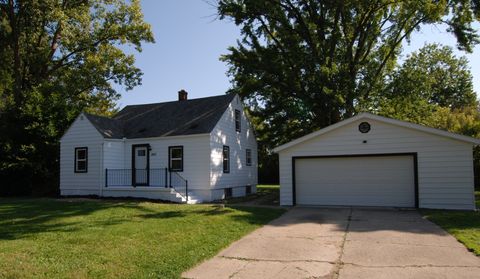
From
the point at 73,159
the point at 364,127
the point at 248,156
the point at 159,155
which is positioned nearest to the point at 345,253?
the point at 364,127

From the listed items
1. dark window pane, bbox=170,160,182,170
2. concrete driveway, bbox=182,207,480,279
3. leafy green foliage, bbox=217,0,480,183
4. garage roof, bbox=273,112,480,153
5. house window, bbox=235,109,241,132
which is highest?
leafy green foliage, bbox=217,0,480,183

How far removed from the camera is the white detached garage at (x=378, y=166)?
587 inches

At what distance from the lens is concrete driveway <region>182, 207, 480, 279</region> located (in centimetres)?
683

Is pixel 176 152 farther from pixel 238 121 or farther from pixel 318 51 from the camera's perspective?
pixel 318 51

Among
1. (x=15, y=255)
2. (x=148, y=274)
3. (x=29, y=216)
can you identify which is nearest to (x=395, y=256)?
(x=148, y=274)

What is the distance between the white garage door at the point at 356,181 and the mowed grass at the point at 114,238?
3.41 m

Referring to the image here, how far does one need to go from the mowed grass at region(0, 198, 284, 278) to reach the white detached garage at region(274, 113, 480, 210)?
348 centimetres

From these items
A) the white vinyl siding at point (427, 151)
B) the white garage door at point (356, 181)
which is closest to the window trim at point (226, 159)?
the white garage door at point (356, 181)

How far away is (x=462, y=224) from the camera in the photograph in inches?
446

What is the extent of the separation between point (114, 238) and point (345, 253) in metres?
5.10

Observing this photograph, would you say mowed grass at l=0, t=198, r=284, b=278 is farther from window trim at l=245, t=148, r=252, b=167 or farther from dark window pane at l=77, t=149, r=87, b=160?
window trim at l=245, t=148, r=252, b=167

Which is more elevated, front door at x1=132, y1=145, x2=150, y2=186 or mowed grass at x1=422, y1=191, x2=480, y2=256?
front door at x1=132, y1=145, x2=150, y2=186

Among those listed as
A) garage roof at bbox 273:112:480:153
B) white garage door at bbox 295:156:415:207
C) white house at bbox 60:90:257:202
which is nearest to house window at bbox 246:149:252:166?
white house at bbox 60:90:257:202

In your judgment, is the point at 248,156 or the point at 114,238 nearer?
the point at 114,238
